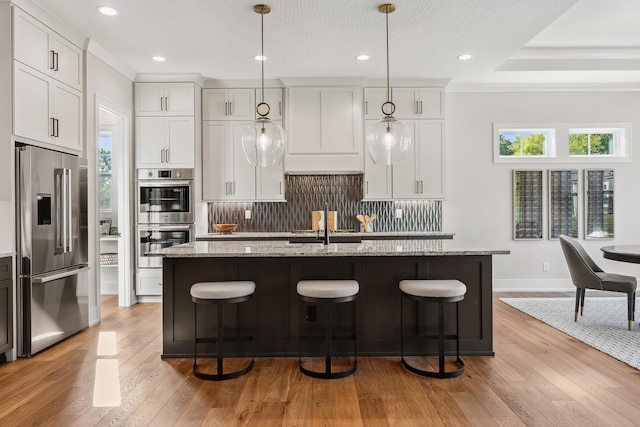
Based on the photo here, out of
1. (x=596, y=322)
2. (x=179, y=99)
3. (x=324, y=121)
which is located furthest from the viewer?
(x=324, y=121)

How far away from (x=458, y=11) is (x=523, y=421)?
124 inches

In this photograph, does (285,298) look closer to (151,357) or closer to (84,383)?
(151,357)

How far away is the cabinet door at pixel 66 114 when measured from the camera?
149 inches

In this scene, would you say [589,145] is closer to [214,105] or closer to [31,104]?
[214,105]

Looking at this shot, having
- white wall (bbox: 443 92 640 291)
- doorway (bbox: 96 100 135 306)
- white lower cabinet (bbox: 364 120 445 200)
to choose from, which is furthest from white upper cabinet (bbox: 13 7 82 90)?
white wall (bbox: 443 92 640 291)

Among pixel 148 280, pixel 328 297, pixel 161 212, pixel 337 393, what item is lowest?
pixel 337 393

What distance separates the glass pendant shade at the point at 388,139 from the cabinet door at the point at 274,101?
8.32ft

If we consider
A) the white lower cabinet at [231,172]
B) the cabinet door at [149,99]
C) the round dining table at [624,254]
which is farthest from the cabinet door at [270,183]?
the round dining table at [624,254]

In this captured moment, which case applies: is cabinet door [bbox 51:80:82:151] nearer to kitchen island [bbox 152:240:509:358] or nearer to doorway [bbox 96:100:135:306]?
doorway [bbox 96:100:135:306]

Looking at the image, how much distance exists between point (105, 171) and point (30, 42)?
299cm

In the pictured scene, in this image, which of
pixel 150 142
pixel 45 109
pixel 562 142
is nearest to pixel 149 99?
pixel 150 142

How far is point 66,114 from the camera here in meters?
3.94

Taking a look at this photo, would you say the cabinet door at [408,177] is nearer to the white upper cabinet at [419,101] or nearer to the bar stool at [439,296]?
the white upper cabinet at [419,101]

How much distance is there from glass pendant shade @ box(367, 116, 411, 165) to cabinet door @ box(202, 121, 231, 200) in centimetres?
282
